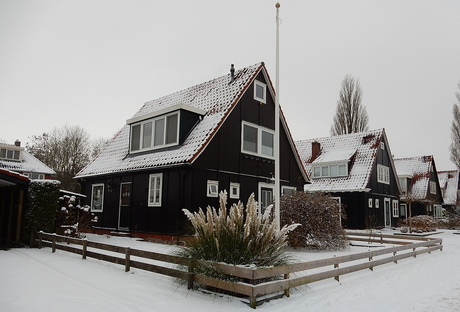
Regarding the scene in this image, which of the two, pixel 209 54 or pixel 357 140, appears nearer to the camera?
pixel 209 54

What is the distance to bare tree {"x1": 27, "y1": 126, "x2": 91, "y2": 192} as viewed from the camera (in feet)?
133

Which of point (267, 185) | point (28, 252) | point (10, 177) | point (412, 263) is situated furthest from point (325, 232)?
point (10, 177)

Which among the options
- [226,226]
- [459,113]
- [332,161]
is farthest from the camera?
[459,113]

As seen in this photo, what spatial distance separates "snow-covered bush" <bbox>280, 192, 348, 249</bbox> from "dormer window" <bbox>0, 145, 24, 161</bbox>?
102 ft

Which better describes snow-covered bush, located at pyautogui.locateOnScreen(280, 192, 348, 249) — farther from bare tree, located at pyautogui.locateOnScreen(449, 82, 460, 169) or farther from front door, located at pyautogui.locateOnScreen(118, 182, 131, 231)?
bare tree, located at pyautogui.locateOnScreen(449, 82, 460, 169)

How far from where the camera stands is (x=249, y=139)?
17.6 meters

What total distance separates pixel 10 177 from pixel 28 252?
8.81ft

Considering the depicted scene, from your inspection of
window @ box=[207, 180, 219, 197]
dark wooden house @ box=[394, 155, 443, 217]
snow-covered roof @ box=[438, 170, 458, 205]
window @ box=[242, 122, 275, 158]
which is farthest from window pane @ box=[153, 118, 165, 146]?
snow-covered roof @ box=[438, 170, 458, 205]

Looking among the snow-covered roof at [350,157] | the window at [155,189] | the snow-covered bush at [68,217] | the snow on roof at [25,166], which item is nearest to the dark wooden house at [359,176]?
the snow-covered roof at [350,157]

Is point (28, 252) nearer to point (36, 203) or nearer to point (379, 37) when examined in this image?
point (36, 203)

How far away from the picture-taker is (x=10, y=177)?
41.3 feet

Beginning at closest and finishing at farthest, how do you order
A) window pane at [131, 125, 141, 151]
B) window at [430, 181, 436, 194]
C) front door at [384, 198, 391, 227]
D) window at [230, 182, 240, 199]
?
1. window at [230, 182, 240, 199]
2. window pane at [131, 125, 141, 151]
3. front door at [384, 198, 391, 227]
4. window at [430, 181, 436, 194]

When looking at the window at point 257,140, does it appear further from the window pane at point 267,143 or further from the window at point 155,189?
the window at point 155,189

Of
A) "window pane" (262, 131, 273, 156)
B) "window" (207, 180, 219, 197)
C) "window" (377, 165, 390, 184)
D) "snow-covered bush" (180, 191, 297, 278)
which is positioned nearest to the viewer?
"snow-covered bush" (180, 191, 297, 278)
